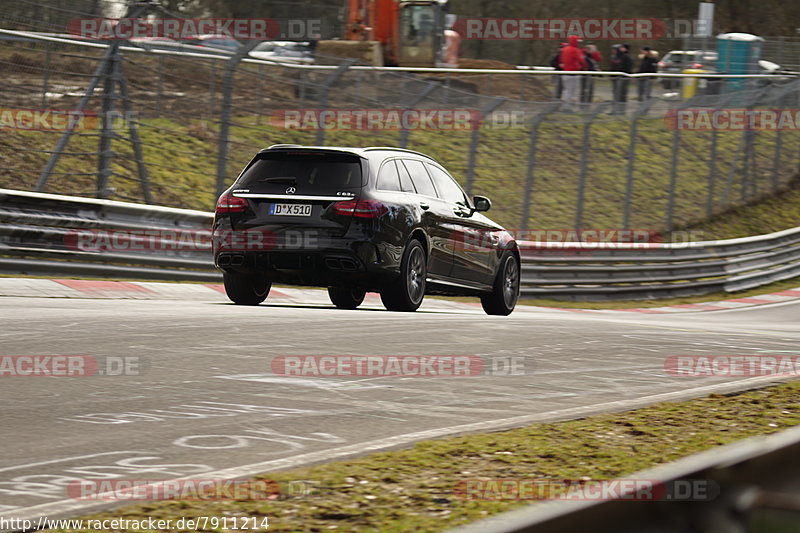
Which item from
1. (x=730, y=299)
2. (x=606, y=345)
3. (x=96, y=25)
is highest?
(x=96, y=25)

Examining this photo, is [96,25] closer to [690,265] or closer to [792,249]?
[690,265]

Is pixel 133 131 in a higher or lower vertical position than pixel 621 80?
lower

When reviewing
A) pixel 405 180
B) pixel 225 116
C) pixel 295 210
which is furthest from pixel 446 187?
pixel 225 116

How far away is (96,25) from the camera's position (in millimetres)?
15164

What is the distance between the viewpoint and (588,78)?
2686cm

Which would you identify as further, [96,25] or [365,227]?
[96,25]

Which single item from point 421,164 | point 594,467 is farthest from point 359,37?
point 594,467

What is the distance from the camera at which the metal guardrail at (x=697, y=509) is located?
237cm

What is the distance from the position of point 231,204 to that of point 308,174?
780 millimetres

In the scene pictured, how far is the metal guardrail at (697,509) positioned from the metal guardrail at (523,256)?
451 inches

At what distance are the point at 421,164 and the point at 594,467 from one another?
25.6ft

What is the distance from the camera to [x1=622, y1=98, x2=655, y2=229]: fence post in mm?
23922

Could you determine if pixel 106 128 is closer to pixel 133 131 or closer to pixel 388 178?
pixel 133 131

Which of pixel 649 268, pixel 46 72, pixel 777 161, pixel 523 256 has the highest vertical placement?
pixel 46 72
